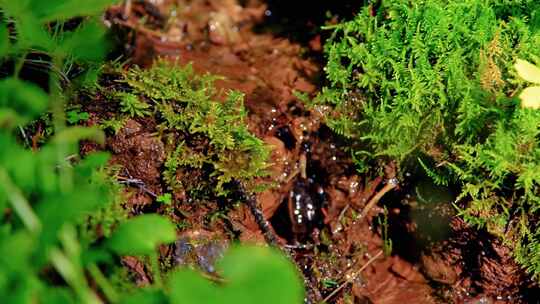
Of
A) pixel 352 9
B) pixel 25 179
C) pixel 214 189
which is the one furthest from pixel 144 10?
pixel 25 179

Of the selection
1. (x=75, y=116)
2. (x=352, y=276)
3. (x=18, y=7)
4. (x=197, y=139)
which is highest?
(x=18, y=7)

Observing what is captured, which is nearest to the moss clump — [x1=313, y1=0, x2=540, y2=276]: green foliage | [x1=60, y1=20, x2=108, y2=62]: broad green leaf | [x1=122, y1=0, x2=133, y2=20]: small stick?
[x1=313, y1=0, x2=540, y2=276]: green foliage

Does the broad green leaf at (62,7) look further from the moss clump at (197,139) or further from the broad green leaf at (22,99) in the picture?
the moss clump at (197,139)

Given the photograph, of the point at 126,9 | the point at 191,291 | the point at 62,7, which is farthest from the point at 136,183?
the point at 126,9

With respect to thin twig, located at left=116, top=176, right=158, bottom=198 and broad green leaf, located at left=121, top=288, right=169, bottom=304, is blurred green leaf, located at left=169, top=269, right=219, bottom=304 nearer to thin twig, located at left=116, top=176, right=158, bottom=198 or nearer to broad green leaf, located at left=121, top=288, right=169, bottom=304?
broad green leaf, located at left=121, top=288, right=169, bottom=304

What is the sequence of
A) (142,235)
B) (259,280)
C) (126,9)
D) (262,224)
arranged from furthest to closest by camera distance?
(126,9)
(262,224)
(142,235)
(259,280)

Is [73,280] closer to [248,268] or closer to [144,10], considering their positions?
[248,268]

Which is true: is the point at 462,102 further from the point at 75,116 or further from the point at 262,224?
the point at 75,116
